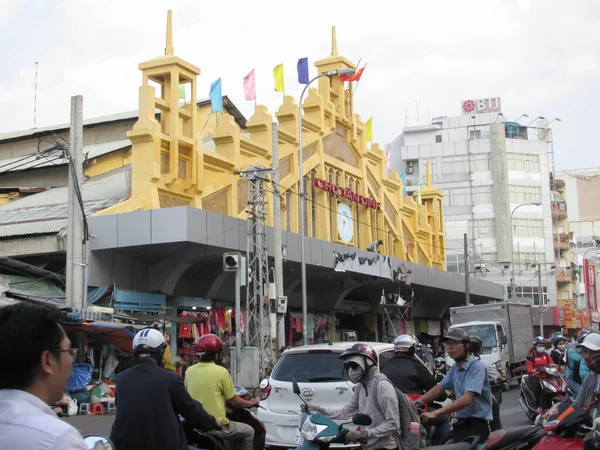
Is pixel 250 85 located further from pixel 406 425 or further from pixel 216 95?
pixel 406 425

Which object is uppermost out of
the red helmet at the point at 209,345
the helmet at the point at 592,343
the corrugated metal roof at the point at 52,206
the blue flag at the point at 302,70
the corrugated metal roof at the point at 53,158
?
the blue flag at the point at 302,70

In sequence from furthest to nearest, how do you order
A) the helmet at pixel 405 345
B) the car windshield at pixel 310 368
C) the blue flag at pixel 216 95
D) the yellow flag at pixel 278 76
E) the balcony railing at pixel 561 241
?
the balcony railing at pixel 561 241, the yellow flag at pixel 278 76, the blue flag at pixel 216 95, the car windshield at pixel 310 368, the helmet at pixel 405 345

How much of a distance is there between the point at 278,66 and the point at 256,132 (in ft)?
10.6

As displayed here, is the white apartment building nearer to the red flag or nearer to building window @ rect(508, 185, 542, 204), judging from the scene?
building window @ rect(508, 185, 542, 204)

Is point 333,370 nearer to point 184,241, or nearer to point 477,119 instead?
point 184,241

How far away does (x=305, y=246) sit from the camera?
3025cm

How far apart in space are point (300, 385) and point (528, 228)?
6881cm

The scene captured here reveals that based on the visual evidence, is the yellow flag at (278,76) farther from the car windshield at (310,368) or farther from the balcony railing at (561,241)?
the balcony railing at (561,241)

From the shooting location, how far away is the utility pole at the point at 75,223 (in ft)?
63.5

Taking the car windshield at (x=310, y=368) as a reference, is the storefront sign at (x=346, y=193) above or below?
Answer: above

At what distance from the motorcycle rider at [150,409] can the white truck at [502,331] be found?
22.2 meters

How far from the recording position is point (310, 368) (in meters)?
11.3

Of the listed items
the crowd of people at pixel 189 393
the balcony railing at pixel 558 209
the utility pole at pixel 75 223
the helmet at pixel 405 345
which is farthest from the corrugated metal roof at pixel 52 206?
the balcony railing at pixel 558 209

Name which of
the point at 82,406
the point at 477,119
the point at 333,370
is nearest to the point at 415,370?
the point at 333,370
